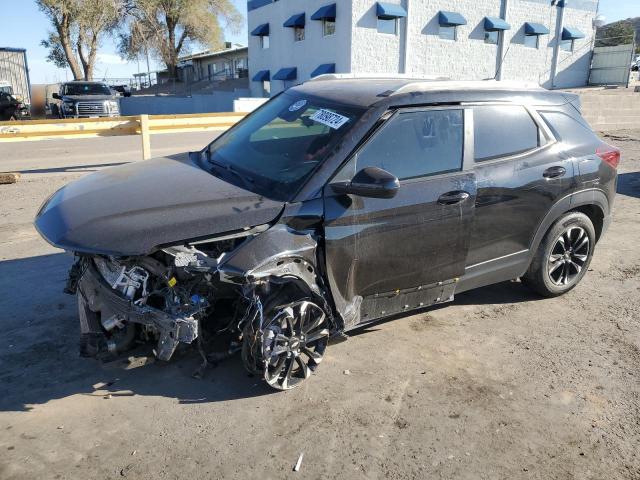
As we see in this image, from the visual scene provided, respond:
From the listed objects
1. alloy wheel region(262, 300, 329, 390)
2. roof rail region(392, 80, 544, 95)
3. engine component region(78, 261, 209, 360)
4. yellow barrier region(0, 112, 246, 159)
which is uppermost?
roof rail region(392, 80, 544, 95)

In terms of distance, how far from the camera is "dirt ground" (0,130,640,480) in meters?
2.89

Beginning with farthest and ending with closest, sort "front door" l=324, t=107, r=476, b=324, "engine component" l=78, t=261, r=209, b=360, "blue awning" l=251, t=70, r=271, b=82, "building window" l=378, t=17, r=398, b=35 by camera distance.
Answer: "blue awning" l=251, t=70, r=271, b=82 < "building window" l=378, t=17, r=398, b=35 < "front door" l=324, t=107, r=476, b=324 < "engine component" l=78, t=261, r=209, b=360

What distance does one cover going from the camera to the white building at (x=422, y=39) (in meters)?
29.0

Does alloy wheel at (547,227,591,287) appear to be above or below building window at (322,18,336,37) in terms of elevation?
below

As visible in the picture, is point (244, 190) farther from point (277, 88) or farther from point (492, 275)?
point (277, 88)

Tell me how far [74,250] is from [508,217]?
315 cm

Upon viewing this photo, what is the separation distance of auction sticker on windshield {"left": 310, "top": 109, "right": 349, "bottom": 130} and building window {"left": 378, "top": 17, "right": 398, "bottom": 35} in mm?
27551

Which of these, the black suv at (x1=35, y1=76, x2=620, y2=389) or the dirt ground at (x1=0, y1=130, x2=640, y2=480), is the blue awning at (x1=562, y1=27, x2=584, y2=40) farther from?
the dirt ground at (x1=0, y1=130, x2=640, y2=480)

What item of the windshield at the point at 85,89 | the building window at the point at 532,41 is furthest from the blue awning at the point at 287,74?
the building window at the point at 532,41

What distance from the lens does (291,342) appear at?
3.43m

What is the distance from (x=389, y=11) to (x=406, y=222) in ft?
89.9

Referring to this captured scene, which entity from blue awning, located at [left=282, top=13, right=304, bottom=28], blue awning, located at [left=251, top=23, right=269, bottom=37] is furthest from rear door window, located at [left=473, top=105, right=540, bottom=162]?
blue awning, located at [left=251, top=23, right=269, bottom=37]

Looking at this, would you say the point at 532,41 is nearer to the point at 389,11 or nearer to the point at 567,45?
the point at 567,45

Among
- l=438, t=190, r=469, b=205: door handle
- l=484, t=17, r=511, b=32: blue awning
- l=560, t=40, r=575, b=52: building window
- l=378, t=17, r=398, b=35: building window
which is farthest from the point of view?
l=560, t=40, r=575, b=52: building window
